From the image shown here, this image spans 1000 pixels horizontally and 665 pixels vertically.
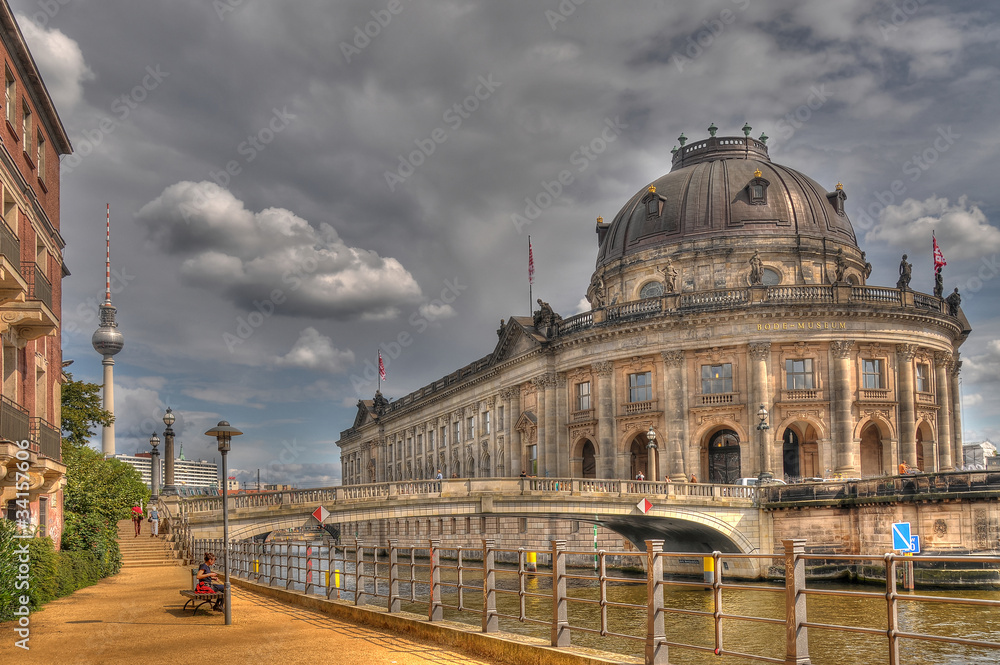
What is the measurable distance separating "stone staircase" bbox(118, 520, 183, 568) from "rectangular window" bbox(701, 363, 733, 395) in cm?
3067

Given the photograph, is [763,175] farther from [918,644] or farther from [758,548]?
[918,644]

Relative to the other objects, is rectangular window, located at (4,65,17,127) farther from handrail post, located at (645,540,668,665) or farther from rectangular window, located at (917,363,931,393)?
rectangular window, located at (917,363,931,393)

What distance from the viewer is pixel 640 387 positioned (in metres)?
59.4

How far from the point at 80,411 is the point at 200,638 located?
1424 inches

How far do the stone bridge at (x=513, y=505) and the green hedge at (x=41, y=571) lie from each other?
1058 cm

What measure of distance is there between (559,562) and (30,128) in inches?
812

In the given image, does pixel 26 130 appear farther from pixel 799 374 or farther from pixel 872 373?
pixel 872 373

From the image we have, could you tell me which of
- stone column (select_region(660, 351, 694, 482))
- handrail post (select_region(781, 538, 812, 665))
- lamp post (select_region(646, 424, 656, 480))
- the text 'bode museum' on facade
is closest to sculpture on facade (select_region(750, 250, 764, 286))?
the text 'bode museum' on facade

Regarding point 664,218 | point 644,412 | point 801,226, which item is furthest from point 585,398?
point 801,226

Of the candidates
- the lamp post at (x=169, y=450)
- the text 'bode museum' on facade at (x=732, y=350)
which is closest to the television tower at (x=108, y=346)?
the lamp post at (x=169, y=450)

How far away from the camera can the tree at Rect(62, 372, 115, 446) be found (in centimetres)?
4900

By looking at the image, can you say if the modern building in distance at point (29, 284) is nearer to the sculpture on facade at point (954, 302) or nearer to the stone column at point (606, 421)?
the stone column at point (606, 421)

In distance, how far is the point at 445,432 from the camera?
9112cm

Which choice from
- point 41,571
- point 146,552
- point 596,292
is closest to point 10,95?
point 41,571
